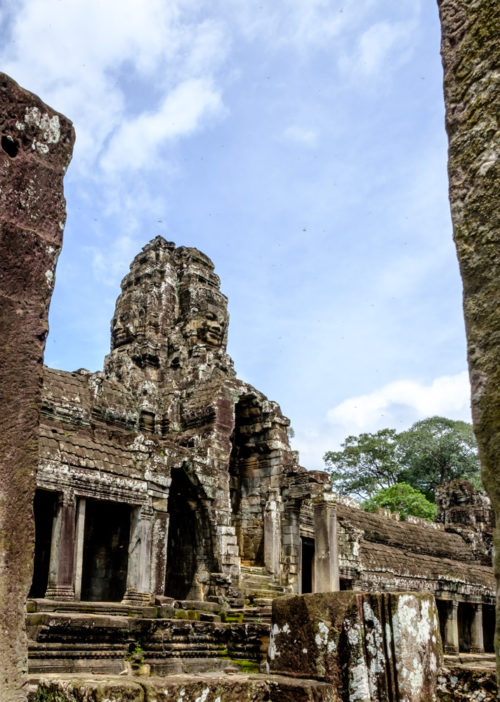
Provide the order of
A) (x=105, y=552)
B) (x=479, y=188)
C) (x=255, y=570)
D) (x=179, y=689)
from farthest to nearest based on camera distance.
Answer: (x=255, y=570) < (x=105, y=552) < (x=179, y=689) < (x=479, y=188)

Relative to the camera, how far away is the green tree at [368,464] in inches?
1983

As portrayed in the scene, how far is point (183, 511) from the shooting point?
17.9 metres

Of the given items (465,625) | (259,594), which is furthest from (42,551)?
(465,625)

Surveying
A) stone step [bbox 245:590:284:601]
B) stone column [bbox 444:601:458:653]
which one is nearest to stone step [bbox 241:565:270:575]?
stone step [bbox 245:590:284:601]

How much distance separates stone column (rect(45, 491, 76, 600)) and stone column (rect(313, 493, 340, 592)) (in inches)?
302

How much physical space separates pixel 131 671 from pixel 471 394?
23.5ft

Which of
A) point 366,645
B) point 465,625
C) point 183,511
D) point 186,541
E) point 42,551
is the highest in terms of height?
point 183,511

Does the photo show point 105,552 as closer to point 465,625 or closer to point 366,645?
point 366,645

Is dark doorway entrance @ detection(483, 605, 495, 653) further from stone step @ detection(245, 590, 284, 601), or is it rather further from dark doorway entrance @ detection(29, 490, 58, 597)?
dark doorway entrance @ detection(29, 490, 58, 597)

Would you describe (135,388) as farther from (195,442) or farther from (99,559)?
(99,559)

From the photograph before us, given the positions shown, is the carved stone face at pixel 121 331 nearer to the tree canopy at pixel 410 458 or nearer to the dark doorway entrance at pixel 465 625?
the dark doorway entrance at pixel 465 625

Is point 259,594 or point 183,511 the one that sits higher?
point 183,511

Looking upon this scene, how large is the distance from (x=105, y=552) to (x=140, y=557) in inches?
114

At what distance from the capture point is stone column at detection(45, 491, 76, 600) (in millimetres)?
12047
